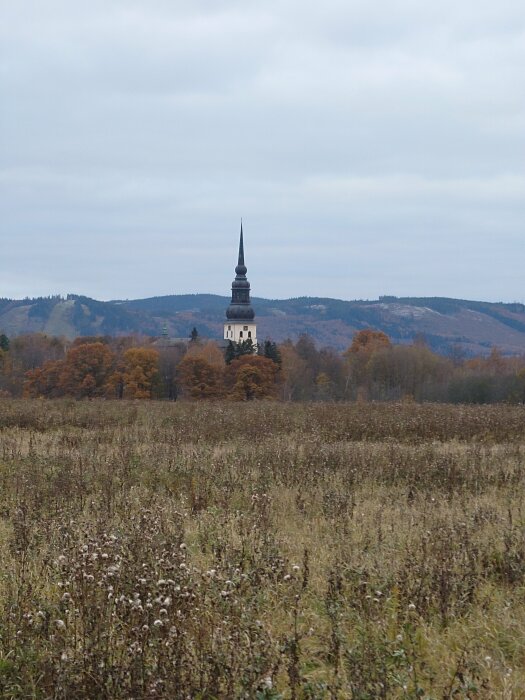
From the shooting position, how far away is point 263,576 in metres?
6.36

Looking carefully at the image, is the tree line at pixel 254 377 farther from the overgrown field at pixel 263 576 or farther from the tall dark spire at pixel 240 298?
the tall dark spire at pixel 240 298

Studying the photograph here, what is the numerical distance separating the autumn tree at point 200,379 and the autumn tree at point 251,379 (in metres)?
1.20

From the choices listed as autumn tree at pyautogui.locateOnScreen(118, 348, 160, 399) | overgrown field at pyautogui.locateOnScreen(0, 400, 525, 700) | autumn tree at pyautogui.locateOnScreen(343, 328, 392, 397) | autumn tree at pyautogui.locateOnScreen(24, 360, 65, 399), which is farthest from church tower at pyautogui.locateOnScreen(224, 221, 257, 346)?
overgrown field at pyautogui.locateOnScreen(0, 400, 525, 700)

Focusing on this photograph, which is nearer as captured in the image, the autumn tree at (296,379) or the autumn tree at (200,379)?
the autumn tree at (200,379)

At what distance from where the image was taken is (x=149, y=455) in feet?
43.5

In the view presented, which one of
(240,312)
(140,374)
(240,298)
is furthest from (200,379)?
(240,298)

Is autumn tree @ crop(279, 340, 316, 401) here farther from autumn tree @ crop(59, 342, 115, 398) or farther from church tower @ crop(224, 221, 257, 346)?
church tower @ crop(224, 221, 257, 346)

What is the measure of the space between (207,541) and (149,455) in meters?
5.65

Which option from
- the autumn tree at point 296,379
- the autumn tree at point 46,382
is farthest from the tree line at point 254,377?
the autumn tree at point 296,379

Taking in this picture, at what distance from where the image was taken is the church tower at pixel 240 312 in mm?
161750

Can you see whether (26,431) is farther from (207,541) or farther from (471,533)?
(471,533)

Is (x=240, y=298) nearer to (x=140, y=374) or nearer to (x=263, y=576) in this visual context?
(x=140, y=374)

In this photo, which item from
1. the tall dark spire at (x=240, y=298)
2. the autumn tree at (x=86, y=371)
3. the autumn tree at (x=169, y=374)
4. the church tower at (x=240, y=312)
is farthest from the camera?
the tall dark spire at (x=240, y=298)

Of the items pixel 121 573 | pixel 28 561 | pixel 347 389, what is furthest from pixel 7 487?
pixel 347 389
